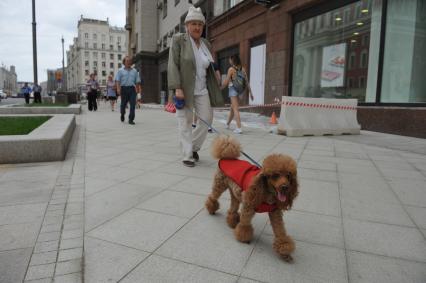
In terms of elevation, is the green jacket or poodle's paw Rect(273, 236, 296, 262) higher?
the green jacket

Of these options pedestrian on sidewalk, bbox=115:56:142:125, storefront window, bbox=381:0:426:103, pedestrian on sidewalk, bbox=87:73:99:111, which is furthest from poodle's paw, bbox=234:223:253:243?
pedestrian on sidewalk, bbox=87:73:99:111

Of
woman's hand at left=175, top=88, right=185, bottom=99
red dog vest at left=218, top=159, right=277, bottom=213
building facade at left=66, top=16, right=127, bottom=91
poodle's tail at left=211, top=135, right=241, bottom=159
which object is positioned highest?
building facade at left=66, top=16, right=127, bottom=91

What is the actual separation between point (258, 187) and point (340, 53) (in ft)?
35.3

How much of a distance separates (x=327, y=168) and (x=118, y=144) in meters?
4.13

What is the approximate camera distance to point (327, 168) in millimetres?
5125

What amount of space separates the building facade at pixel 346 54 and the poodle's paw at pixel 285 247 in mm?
7740

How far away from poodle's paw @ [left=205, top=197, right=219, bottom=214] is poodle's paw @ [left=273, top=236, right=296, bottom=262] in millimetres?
837

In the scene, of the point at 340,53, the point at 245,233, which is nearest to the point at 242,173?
the point at 245,233

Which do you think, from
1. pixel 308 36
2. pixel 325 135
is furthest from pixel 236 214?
pixel 308 36

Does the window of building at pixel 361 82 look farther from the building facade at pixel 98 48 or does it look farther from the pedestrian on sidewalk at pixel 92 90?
the building facade at pixel 98 48

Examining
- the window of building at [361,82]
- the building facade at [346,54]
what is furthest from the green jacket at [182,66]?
the window of building at [361,82]

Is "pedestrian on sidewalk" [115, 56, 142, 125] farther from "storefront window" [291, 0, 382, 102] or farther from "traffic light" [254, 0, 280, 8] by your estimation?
"storefront window" [291, 0, 382, 102]

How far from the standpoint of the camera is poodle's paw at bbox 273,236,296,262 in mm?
2350

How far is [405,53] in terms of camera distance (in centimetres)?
977
